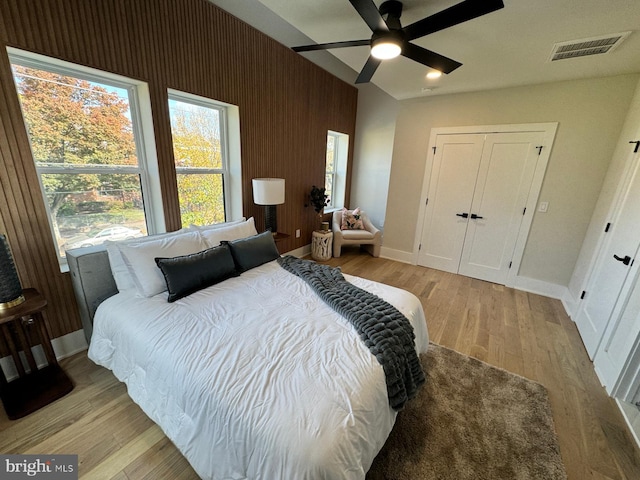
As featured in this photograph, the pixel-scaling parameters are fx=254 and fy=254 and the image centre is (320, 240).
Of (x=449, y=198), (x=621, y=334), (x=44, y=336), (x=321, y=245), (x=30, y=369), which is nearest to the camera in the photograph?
(x=44, y=336)

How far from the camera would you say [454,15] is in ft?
4.66

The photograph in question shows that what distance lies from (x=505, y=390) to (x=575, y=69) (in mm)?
3120

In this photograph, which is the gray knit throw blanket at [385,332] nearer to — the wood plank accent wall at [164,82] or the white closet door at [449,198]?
the wood plank accent wall at [164,82]

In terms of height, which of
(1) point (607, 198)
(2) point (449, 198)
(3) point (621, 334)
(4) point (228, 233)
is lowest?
(3) point (621, 334)

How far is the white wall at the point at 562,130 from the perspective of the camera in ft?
8.94

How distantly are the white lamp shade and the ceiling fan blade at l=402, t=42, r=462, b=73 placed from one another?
179cm

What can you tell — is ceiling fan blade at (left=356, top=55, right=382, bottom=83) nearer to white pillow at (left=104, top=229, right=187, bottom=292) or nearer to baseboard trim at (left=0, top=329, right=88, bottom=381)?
white pillow at (left=104, top=229, right=187, bottom=292)

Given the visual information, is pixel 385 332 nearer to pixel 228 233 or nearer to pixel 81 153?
pixel 228 233

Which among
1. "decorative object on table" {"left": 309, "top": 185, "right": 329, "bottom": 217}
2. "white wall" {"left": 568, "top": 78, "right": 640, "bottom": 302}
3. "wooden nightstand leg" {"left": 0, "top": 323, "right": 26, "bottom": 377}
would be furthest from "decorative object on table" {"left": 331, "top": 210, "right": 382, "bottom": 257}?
"wooden nightstand leg" {"left": 0, "top": 323, "right": 26, "bottom": 377}

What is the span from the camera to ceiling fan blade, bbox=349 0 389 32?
55.7 inches

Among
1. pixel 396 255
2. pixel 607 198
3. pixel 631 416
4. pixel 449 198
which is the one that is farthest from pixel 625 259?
pixel 396 255

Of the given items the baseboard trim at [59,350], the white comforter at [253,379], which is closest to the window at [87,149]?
the baseboard trim at [59,350]

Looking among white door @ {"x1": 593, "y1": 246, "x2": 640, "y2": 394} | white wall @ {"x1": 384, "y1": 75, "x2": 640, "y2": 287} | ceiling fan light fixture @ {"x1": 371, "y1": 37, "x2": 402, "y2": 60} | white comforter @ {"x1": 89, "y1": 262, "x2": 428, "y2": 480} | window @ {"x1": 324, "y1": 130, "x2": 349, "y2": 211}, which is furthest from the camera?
window @ {"x1": 324, "y1": 130, "x2": 349, "y2": 211}

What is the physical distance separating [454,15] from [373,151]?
3404 mm
